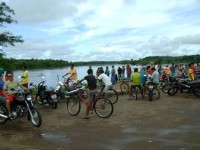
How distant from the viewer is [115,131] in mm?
8859

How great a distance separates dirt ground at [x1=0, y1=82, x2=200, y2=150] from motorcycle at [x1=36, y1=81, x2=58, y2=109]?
2.56 ft

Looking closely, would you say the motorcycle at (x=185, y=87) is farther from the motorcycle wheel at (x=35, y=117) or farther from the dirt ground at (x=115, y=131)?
the motorcycle wheel at (x=35, y=117)

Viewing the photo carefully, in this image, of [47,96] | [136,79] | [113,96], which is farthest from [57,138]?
[136,79]

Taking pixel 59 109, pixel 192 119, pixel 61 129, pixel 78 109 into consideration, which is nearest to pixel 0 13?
pixel 59 109

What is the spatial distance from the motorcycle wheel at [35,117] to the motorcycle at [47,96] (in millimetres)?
3727

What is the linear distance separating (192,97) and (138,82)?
2.85 metres

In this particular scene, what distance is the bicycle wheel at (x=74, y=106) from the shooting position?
38.5 ft

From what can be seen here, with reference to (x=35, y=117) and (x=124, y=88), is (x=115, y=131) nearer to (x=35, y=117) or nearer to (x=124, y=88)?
(x=35, y=117)

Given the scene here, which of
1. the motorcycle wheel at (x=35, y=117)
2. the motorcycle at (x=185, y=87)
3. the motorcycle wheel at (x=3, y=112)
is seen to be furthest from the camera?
the motorcycle at (x=185, y=87)

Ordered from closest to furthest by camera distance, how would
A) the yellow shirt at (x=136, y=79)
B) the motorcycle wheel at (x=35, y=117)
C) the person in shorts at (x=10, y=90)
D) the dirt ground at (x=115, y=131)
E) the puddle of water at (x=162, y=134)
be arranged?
1. the dirt ground at (x=115, y=131)
2. the puddle of water at (x=162, y=134)
3. the motorcycle wheel at (x=35, y=117)
4. the person in shorts at (x=10, y=90)
5. the yellow shirt at (x=136, y=79)

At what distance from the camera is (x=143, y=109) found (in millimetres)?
12641

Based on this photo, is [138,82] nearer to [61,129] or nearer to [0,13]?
[61,129]

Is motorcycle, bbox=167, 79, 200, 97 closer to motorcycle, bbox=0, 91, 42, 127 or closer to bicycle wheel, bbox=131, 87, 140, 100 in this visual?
bicycle wheel, bbox=131, 87, 140, 100

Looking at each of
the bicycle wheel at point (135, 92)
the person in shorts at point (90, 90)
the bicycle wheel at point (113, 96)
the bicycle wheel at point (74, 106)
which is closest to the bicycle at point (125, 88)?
the bicycle wheel at point (135, 92)
